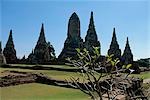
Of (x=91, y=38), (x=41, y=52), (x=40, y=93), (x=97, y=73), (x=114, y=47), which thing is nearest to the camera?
(x=97, y=73)

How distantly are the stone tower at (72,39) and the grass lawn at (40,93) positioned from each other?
23.0m

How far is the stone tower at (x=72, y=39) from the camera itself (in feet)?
130

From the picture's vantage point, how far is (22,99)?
12.4 metres

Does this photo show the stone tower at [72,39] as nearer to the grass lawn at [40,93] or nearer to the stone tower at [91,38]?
the stone tower at [91,38]

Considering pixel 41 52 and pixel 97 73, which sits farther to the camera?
pixel 41 52

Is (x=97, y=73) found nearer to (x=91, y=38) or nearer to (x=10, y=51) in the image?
(x=91, y=38)

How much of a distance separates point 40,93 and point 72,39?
27.2 meters

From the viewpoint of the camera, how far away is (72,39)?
41.3 m

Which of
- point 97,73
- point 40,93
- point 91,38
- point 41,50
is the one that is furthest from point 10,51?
point 97,73

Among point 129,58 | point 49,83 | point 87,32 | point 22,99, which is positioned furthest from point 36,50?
point 22,99

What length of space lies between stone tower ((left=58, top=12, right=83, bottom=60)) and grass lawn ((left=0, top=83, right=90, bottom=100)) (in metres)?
23.0

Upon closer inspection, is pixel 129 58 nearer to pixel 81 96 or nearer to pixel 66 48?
pixel 66 48

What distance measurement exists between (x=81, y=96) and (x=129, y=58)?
93.9ft

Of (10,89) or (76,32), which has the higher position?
(76,32)
